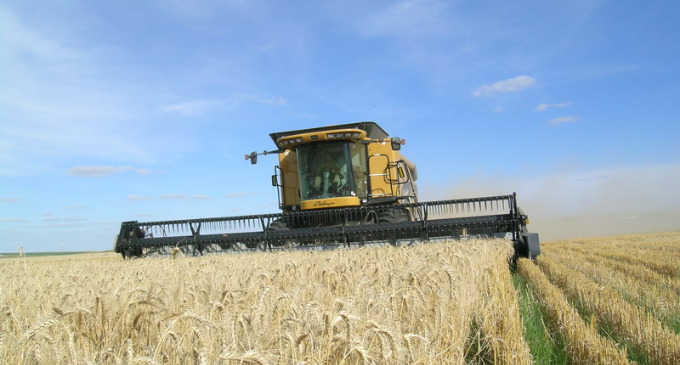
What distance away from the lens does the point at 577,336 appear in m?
3.72

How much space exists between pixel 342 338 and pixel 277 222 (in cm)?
918

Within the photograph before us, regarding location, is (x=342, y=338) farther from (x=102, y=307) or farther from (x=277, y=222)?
(x=277, y=222)

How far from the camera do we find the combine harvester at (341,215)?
9.78m

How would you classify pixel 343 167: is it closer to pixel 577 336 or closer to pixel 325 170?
pixel 325 170

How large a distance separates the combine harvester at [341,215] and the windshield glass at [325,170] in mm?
21

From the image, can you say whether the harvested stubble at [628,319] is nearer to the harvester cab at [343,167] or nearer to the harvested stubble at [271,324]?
the harvested stubble at [271,324]

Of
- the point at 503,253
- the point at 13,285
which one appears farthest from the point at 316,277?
the point at 503,253

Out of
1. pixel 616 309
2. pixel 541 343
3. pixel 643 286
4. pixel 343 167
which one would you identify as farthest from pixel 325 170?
pixel 541 343

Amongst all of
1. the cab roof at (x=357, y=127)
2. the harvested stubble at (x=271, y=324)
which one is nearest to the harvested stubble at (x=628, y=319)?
the harvested stubble at (x=271, y=324)

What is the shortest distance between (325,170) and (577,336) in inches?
323

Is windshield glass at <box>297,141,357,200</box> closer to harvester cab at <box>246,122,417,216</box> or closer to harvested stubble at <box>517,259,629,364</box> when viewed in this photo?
harvester cab at <box>246,122,417,216</box>

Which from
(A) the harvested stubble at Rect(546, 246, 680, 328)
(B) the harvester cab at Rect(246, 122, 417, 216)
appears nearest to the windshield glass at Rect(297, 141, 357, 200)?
(B) the harvester cab at Rect(246, 122, 417, 216)

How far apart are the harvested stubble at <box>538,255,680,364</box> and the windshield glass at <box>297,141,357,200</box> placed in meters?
5.15

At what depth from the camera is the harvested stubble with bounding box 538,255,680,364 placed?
135 inches
